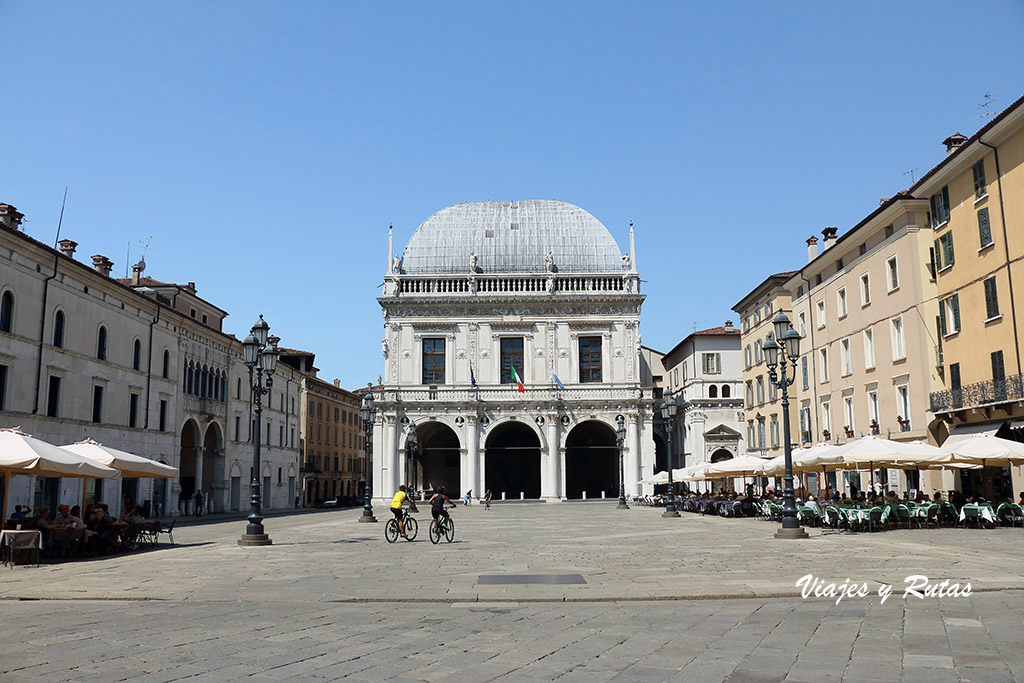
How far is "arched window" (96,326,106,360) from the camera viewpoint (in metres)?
37.4

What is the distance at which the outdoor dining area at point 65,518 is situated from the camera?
18047 millimetres

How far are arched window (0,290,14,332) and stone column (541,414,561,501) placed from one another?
36384 mm

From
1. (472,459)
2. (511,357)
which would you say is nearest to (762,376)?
(511,357)

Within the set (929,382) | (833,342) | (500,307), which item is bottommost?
(929,382)

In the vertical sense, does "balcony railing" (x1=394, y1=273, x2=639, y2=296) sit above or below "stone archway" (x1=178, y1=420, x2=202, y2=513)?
above

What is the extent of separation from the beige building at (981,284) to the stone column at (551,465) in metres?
29.5

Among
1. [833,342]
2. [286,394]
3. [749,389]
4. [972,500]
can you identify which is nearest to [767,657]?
[972,500]

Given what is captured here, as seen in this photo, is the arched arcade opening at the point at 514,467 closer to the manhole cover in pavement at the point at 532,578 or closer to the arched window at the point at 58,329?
the arched window at the point at 58,329

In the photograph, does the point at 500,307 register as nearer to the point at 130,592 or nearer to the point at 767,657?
the point at 130,592

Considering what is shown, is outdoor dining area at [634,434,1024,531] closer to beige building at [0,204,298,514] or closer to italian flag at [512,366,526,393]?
beige building at [0,204,298,514]

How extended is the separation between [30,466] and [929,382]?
31.7m

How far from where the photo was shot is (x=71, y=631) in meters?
9.79

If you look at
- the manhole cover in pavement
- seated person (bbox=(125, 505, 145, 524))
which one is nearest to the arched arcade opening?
seated person (bbox=(125, 505, 145, 524))

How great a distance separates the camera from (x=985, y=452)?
24125 mm
